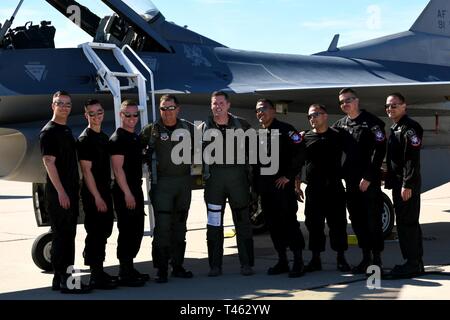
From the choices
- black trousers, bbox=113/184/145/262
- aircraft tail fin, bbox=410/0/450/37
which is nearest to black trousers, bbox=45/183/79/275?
black trousers, bbox=113/184/145/262

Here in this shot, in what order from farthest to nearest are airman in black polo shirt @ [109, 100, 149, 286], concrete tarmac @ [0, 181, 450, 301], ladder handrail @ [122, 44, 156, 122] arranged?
ladder handrail @ [122, 44, 156, 122], airman in black polo shirt @ [109, 100, 149, 286], concrete tarmac @ [0, 181, 450, 301]

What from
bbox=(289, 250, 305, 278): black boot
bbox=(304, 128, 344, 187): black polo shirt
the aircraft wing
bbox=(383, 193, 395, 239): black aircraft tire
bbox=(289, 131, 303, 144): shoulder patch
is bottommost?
bbox=(289, 250, 305, 278): black boot

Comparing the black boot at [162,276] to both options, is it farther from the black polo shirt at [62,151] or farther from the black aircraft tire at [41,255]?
the black aircraft tire at [41,255]

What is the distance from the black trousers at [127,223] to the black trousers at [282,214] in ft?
4.22

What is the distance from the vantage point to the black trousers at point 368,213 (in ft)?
23.4

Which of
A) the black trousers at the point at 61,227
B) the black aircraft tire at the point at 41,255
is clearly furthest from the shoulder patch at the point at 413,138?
the black aircraft tire at the point at 41,255

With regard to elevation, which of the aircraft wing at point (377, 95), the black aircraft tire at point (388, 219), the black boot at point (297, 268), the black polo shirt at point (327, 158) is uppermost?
the aircraft wing at point (377, 95)

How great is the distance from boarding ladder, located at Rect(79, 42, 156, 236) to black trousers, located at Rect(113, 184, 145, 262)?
75 centimetres

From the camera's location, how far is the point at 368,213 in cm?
718

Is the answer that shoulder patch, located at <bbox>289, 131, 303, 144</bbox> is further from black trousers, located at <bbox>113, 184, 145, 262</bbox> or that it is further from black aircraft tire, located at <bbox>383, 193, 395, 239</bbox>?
black aircraft tire, located at <bbox>383, 193, 395, 239</bbox>

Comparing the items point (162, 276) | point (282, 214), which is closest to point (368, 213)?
point (282, 214)

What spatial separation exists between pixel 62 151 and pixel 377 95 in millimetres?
5022

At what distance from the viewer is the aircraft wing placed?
9.38 m
